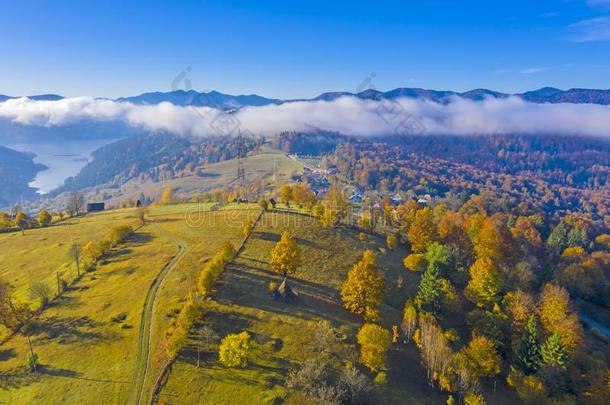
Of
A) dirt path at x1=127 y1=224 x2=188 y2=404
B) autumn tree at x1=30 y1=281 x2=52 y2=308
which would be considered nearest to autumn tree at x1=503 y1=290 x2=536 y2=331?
dirt path at x1=127 y1=224 x2=188 y2=404

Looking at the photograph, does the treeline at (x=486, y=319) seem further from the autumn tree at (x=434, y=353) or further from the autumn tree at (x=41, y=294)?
the autumn tree at (x=41, y=294)

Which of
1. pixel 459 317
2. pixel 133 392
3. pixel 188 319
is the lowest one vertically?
pixel 459 317

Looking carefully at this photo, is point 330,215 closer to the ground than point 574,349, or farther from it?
farther from it

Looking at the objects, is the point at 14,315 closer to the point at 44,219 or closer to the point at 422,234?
the point at 44,219

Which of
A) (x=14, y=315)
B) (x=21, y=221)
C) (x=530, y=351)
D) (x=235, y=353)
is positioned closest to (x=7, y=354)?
(x=14, y=315)

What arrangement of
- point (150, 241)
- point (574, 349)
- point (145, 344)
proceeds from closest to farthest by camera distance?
point (145, 344) → point (574, 349) → point (150, 241)

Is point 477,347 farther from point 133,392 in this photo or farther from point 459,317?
point 133,392

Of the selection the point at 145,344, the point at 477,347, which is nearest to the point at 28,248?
the point at 145,344
